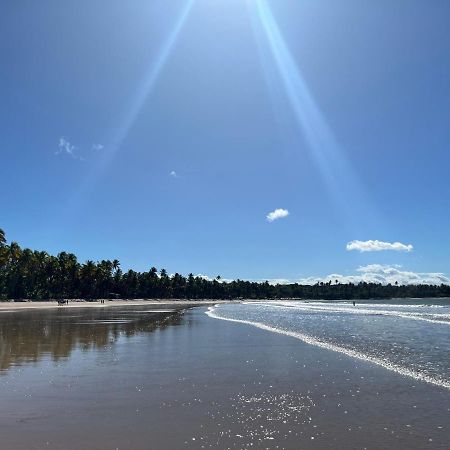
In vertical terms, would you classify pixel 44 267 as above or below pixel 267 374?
above

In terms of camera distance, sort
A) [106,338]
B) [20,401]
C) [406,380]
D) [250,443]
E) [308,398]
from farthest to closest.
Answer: [106,338] → [406,380] → [308,398] → [20,401] → [250,443]

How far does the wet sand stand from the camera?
9766 mm

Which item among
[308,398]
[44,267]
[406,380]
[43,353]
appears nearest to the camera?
[308,398]

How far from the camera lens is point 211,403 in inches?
513

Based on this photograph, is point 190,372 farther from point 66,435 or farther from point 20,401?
point 66,435

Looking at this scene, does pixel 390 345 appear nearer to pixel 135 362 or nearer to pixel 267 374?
pixel 267 374

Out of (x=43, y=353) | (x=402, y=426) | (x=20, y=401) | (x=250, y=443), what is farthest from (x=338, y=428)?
(x=43, y=353)

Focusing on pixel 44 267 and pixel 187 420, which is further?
pixel 44 267

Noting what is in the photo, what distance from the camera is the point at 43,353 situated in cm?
2295

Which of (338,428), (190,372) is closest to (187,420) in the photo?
(338,428)

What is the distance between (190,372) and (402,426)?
9.38 metres

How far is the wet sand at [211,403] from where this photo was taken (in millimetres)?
9766

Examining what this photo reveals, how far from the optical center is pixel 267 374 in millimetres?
18031

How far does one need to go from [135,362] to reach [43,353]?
5.93 meters
